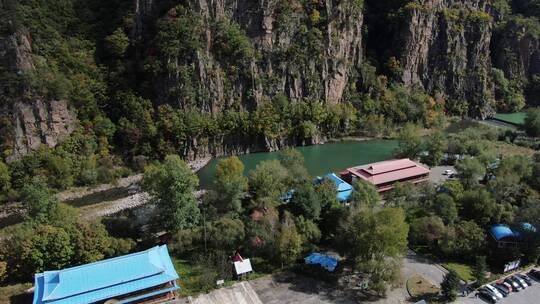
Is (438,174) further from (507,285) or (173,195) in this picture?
(173,195)

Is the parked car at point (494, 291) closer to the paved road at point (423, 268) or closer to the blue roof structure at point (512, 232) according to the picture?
the paved road at point (423, 268)

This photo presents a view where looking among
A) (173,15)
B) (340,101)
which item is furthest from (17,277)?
(340,101)

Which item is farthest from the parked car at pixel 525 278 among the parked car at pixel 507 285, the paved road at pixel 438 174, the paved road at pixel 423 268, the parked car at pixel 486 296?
the paved road at pixel 438 174

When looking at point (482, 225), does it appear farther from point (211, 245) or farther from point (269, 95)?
point (269, 95)

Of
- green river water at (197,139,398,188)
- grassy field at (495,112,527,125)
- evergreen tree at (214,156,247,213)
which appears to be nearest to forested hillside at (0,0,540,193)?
grassy field at (495,112,527,125)

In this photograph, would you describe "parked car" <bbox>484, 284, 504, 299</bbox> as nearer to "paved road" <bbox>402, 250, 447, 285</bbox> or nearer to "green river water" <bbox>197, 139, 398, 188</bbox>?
"paved road" <bbox>402, 250, 447, 285</bbox>
